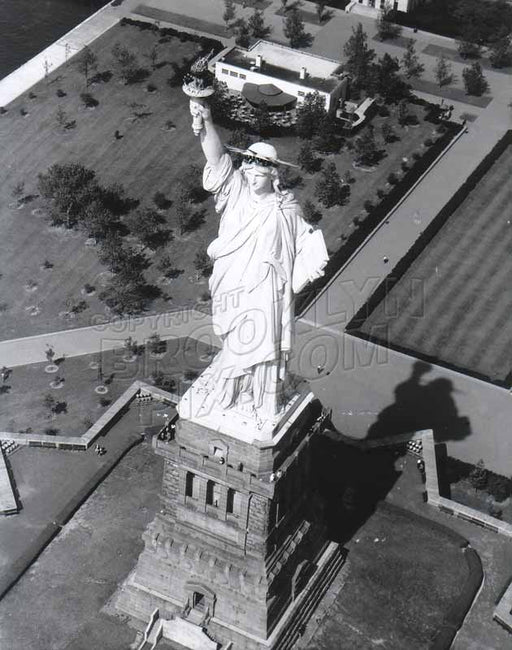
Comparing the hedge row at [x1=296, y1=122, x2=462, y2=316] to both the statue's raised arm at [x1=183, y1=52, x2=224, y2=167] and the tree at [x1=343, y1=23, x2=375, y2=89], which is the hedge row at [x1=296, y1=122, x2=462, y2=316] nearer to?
the tree at [x1=343, y1=23, x2=375, y2=89]

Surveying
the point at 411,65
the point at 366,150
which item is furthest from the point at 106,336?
the point at 411,65

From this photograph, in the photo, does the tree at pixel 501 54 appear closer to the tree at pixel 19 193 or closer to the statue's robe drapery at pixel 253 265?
the tree at pixel 19 193

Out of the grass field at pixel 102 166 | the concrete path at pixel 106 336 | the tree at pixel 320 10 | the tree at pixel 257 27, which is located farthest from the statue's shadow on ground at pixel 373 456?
the tree at pixel 320 10

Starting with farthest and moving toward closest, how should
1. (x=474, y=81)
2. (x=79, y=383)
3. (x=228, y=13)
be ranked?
(x=228, y=13) < (x=474, y=81) < (x=79, y=383)

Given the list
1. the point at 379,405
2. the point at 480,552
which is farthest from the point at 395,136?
the point at 480,552

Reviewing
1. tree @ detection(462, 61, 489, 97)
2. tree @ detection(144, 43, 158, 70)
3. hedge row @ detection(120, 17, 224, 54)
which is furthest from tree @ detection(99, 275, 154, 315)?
tree @ detection(462, 61, 489, 97)

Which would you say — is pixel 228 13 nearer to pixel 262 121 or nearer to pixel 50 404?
pixel 262 121
